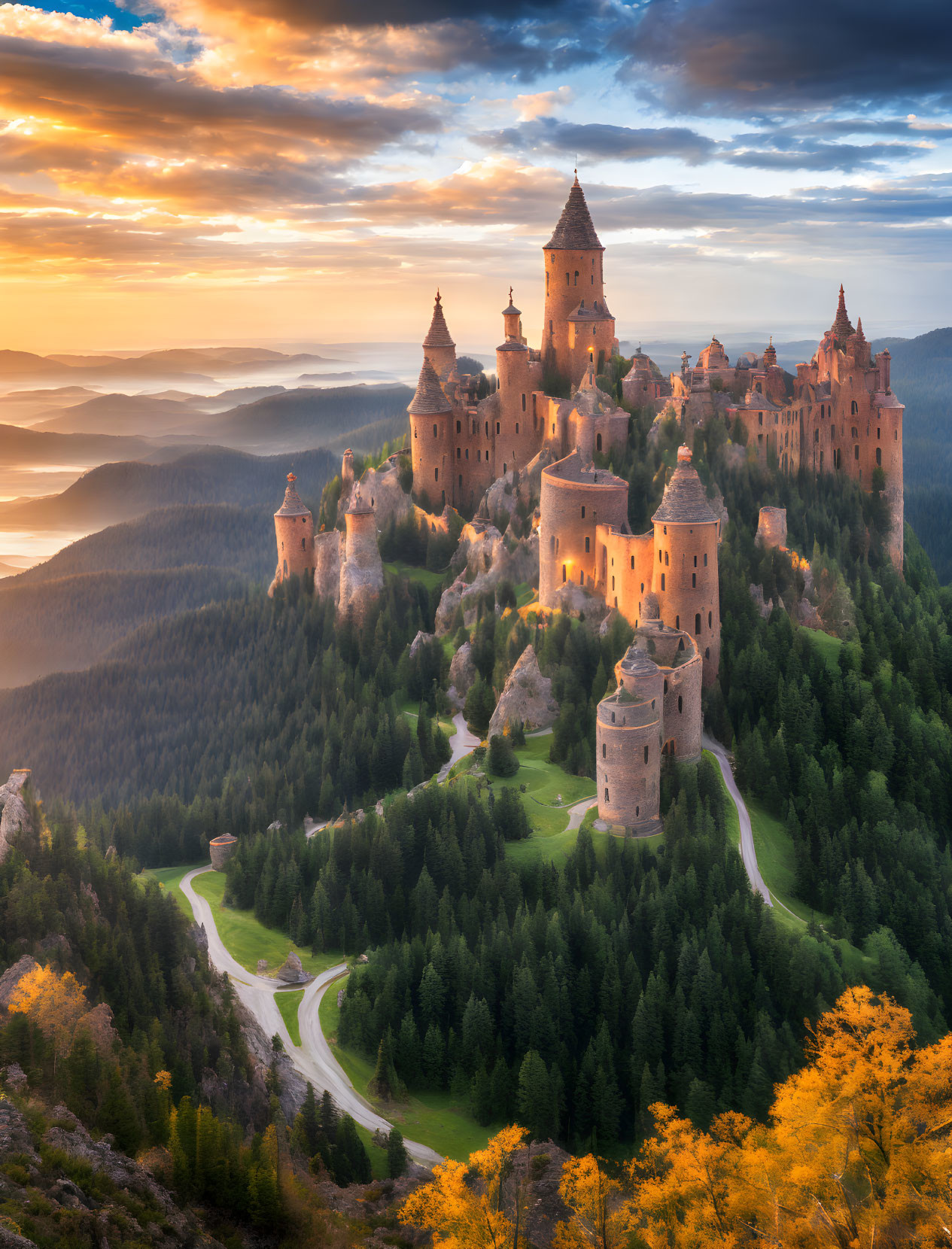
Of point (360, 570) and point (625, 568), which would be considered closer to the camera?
point (625, 568)

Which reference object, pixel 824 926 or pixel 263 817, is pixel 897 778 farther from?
pixel 263 817

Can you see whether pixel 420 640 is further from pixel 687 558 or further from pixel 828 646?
pixel 828 646

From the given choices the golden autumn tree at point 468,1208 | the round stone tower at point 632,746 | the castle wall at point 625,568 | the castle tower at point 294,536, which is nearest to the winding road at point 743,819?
the round stone tower at point 632,746

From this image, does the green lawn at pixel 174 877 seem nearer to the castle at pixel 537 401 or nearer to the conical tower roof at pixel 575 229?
the castle at pixel 537 401

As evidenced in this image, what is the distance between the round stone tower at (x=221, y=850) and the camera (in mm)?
105938

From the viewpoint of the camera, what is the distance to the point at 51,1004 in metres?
62.4

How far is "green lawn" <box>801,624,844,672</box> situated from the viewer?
107062mm

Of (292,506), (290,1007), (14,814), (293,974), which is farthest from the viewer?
(292,506)

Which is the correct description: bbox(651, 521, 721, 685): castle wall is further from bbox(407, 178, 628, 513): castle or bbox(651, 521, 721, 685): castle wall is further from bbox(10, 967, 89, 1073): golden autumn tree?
bbox(10, 967, 89, 1073): golden autumn tree

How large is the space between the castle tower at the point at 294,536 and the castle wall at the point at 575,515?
136ft

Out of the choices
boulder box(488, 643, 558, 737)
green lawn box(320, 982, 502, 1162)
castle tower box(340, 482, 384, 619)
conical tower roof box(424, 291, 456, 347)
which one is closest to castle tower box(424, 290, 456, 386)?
conical tower roof box(424, 291, 456, 347)

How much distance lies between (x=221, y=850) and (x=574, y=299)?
6998 cm

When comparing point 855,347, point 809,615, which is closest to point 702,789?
point 809,615

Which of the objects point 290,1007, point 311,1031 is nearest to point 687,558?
point 290,1007
